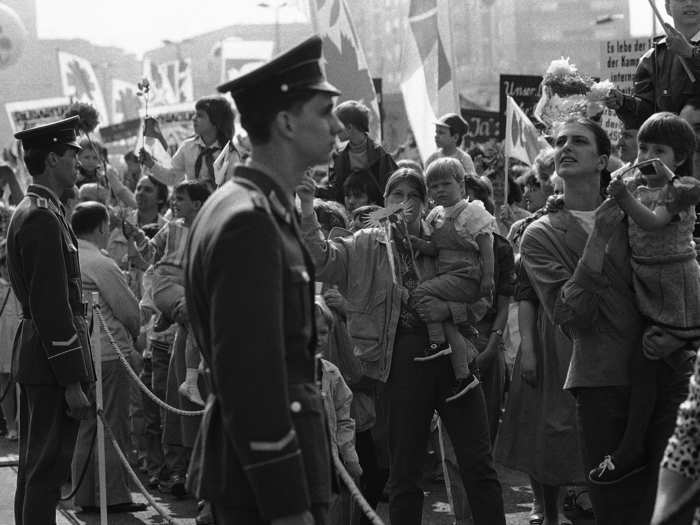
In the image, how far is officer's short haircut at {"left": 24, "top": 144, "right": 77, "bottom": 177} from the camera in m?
7.11

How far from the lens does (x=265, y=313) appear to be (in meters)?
3.55

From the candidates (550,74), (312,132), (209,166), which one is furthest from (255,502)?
(209,166)

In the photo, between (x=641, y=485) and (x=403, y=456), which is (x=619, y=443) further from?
(x=403, y=456)

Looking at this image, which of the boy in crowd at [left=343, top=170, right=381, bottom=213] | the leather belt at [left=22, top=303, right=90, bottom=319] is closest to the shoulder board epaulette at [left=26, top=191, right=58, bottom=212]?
the leather belt at [left=22, top=303, right=90, bottom=319]

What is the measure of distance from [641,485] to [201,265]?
2823 millimetres

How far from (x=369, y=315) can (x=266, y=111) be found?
342 centimetres

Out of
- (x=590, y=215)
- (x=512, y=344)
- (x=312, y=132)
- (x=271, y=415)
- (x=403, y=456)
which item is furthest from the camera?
(x=512, y=344)

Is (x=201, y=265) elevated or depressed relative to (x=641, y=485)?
elevated

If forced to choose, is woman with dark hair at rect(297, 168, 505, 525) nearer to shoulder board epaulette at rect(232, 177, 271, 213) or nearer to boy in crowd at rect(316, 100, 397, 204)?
boy in crowd at rect(316, 100, 397, 204)

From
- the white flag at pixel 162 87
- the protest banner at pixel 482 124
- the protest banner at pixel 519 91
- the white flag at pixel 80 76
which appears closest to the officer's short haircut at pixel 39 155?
the protest banner at pixel 519 91

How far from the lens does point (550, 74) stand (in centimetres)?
764

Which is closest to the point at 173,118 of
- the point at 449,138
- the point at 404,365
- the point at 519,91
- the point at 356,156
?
the point at 519,91

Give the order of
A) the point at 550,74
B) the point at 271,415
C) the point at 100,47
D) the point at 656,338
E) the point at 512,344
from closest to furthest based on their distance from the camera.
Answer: the point at 271,415 < the point at 656,338 < the point at 550,74 < the point at 512,344 < the point at 100,47

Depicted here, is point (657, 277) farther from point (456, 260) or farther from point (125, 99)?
point (125, 99)
